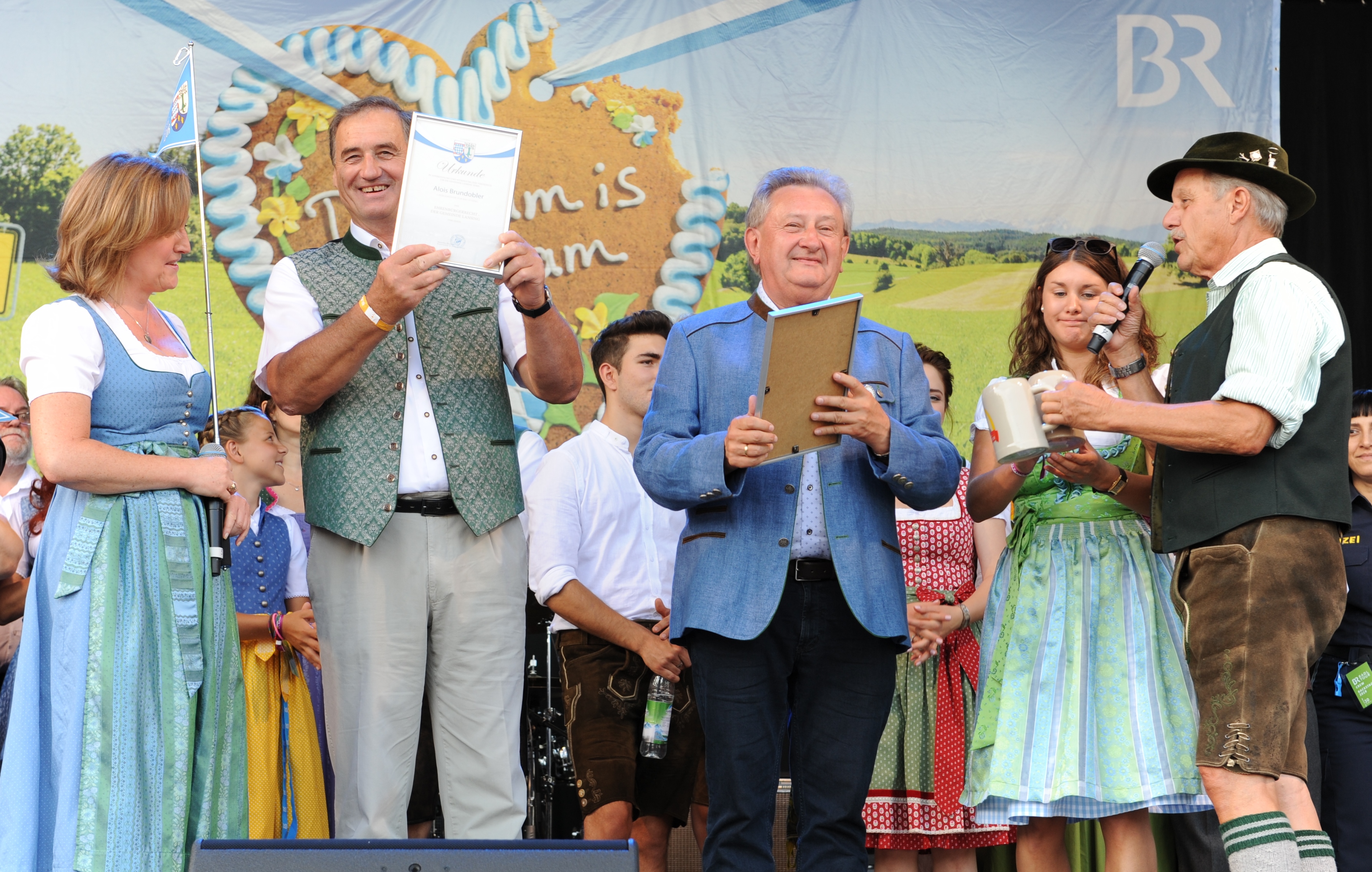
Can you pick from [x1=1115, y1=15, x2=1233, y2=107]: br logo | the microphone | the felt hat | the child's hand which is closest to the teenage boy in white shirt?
the child's hand

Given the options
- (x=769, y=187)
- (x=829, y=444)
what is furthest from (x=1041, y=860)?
(x=769, y=187)

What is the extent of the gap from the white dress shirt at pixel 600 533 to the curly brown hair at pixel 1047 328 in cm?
111

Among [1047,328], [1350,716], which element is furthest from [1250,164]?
[1350,716]

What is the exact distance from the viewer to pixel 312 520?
2.72m

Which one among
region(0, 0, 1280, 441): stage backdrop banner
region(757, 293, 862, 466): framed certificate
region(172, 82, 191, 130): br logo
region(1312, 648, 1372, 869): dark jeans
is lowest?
region(1312, 648, 1372, 869): dark jeans

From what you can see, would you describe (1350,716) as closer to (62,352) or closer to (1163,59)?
(1163,59)

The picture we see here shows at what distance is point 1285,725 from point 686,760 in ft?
5.53

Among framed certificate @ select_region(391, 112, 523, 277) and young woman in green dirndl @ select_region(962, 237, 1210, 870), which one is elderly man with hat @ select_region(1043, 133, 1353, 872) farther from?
framed certificate @ select_region(391, 112, 523, 277)

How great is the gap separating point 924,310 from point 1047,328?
2086mm

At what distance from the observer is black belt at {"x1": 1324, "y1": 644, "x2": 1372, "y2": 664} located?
13.8 ft

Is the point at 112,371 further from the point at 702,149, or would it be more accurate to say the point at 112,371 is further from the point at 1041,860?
the point at 702,149

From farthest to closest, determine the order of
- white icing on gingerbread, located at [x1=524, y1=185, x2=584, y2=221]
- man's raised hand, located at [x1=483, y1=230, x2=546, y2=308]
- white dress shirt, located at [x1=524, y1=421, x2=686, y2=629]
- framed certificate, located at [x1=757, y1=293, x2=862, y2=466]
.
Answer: white icing on gingerbread, located at [x1=524, y1=185, x2=584, y2=221], white dress shirt, located at [x1=524, y1=421, x2=686, y2=629], man's raised hand, located at [x1=483, y1=230, x2=546, y2=308], framed certificate, located at [x1=757, y1=293, x2=862, y2=466]

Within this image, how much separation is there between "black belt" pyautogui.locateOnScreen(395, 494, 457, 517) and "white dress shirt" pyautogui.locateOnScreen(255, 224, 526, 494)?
2 centimetres

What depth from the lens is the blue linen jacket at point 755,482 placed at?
2.57m
